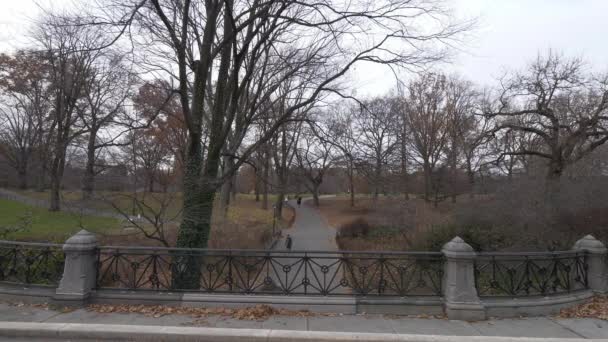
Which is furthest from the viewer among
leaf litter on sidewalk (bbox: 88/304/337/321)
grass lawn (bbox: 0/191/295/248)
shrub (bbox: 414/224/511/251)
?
shrub (bbox: 414/224/511/251)

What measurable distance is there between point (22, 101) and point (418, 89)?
126ft

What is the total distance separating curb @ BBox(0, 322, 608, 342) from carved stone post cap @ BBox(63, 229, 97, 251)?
1.37 m

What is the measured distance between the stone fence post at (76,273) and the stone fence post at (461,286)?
6154 millimetres

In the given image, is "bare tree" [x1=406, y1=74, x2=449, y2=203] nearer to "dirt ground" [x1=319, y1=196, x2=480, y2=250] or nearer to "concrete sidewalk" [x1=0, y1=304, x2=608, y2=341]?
"dirt ground" [x1=319, y1=196, x2=480, y2=250]

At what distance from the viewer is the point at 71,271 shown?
6.18 metres

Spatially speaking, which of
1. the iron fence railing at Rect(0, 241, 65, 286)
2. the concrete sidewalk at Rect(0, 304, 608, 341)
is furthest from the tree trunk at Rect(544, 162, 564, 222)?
the iron fence railing at Rect(0, 241, 65, 286)

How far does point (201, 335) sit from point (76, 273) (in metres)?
2.77

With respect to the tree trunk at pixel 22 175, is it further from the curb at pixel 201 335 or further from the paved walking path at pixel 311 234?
the curb at pixel 201 335

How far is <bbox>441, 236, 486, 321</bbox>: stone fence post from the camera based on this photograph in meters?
5.89

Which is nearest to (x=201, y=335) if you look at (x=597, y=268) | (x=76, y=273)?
(x=76, y=273)

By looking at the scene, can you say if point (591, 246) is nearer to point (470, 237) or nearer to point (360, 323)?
point (360, 323)

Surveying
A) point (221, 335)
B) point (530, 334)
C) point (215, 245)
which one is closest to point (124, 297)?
point (221, 335)

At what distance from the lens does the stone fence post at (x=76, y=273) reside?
240 inches

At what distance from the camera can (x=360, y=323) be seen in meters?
5.66
